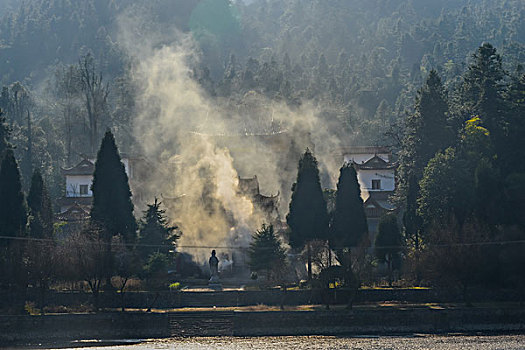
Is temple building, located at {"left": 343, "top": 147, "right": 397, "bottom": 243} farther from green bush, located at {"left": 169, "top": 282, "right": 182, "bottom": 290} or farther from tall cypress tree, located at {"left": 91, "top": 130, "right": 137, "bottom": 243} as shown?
tall cypress tree, located at {"left": 91, "top": 130, "right": 137, "bottom": 243}

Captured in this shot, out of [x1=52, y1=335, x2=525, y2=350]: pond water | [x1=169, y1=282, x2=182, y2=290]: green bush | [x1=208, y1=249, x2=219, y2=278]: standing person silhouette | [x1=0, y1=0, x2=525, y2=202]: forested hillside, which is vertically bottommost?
[x1=52, y1=335, x2=525, y2=350]: pond water

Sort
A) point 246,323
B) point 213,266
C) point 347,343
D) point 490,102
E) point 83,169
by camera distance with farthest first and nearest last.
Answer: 1. point 83,169
2. point 490,102
3. point 213,266
4. point 246,323
5. point 347,343

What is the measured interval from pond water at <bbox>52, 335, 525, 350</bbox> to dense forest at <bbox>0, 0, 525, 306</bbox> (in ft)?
15.1

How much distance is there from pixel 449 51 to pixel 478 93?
363 feet

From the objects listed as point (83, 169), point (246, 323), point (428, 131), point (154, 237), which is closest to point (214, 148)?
point (83, 169)

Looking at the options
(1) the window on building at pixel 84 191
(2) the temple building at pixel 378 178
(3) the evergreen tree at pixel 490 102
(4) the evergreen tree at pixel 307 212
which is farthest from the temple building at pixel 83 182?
(3) the evergreen tree at pixel 490 102

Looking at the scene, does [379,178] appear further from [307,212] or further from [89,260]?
[89,260]

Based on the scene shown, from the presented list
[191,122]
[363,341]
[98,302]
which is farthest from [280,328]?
[191,122]

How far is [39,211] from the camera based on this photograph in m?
46.8

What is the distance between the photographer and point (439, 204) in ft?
148

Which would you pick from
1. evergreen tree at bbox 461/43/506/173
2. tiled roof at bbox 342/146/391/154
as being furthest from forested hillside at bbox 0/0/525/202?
evergreen tree at bbox 461/43/506/173

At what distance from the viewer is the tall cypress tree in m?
42.1

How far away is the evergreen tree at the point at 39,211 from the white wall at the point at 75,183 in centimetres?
1652

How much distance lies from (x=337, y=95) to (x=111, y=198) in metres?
81.6
